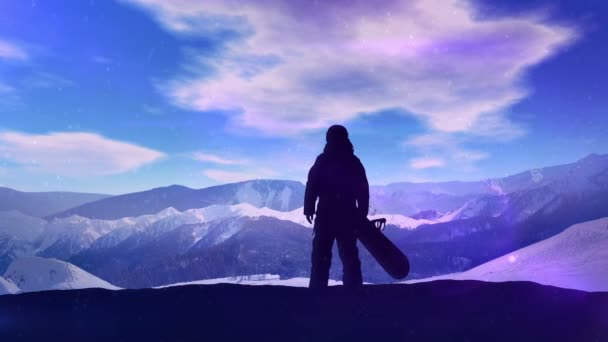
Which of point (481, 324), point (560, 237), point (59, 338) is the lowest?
point (59, 338)

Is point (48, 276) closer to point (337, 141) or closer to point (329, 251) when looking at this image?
point (329, 251)

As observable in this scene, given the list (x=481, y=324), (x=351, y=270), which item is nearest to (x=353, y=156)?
(x=351, y=270)

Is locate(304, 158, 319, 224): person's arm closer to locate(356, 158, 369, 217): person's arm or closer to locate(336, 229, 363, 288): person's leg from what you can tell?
locate(336, 229, 363, 288): person's leg

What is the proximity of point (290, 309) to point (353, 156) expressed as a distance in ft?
10.7

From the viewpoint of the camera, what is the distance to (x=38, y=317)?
673 centimetres

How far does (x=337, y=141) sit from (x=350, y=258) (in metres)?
2.19

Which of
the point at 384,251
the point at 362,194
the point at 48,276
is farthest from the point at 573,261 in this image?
the point at 48,276

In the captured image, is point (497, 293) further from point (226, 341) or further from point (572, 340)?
point (226, 341)

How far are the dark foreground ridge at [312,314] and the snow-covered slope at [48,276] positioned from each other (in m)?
88.3

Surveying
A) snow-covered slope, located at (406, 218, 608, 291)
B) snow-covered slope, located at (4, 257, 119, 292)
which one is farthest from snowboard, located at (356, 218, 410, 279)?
snow-covered slope, located at (4, 257, 119, 292)

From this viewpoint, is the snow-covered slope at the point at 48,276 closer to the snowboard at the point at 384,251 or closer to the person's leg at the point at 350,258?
the person's leg at the point at 350,258

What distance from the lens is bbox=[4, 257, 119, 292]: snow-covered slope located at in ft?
341

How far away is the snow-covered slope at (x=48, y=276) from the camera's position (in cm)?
10404

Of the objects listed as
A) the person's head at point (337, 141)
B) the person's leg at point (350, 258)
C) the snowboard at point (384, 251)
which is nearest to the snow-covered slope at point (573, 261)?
the snowboard at point (384, 251)
